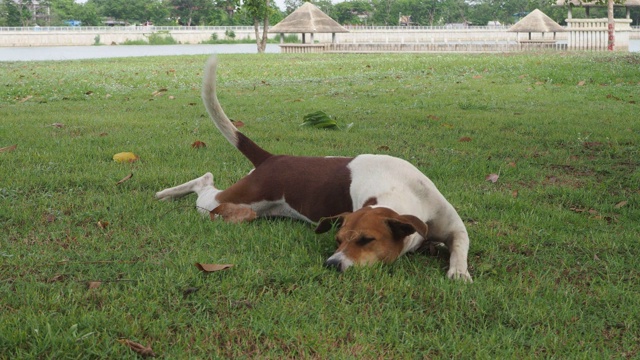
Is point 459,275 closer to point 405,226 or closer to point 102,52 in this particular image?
point 405,226

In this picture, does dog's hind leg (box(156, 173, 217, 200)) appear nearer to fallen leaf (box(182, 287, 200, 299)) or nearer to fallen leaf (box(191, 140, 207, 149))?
fallen leaf (box(182, 287, 200, 299))

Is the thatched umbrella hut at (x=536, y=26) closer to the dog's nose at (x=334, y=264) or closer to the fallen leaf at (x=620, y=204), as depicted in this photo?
the fallen leaf at (x=620, y=204)

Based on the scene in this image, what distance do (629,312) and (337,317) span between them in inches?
45.7

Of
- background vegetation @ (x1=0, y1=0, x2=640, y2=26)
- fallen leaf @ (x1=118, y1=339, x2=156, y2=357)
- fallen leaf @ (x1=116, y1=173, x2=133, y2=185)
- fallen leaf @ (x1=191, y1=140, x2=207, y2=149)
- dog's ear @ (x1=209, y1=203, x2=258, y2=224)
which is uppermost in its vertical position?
background vegetation @ (x1=0, y1=0, x2=640, y2=26)

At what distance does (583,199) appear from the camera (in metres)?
4.67

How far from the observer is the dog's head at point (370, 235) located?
10.0 ft

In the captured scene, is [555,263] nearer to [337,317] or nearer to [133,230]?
[337,317]

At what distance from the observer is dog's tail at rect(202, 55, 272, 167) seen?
4316 millimetres

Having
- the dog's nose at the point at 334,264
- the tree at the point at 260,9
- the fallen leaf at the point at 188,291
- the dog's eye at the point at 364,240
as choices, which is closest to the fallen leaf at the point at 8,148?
the fallen leaf at the point at 188,291

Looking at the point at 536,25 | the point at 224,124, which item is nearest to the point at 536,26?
the point at 536,25

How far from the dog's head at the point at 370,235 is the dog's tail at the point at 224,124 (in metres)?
1.32

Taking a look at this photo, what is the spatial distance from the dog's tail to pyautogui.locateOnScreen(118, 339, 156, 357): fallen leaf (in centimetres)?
202

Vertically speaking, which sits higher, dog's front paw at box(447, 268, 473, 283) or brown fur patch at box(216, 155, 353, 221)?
brown fur patch at box(216, 155, 353, 221)

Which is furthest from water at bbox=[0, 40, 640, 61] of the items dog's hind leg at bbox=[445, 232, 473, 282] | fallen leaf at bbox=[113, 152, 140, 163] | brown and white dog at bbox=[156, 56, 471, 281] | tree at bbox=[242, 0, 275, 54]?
dog's hind leg at bbox=[445, 232, 473, 282]
